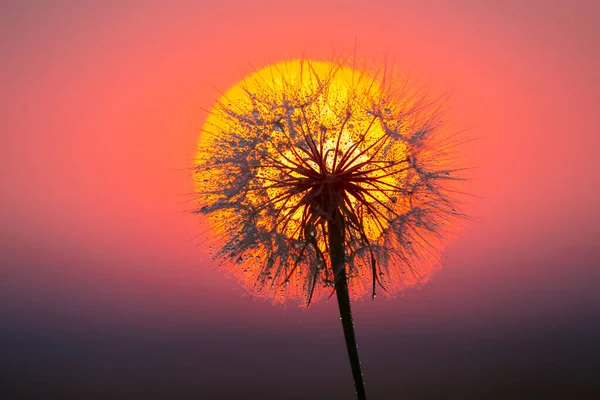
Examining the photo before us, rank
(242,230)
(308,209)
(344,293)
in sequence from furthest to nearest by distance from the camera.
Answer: (242,230) → (308,209) → (344,293)

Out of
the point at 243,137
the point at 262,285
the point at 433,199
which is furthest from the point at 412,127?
the point at 262,285

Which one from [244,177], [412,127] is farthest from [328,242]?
[412,127]

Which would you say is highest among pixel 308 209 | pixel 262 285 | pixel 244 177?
pixel 244 177

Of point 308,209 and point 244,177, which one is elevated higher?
point 244,177

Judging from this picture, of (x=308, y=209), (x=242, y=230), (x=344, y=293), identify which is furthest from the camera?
(x=242, y=230)

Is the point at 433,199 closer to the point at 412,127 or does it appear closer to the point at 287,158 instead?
the point at 412,127

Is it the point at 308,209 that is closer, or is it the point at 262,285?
the point at 308,209

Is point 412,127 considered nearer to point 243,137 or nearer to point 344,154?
point 344,154
